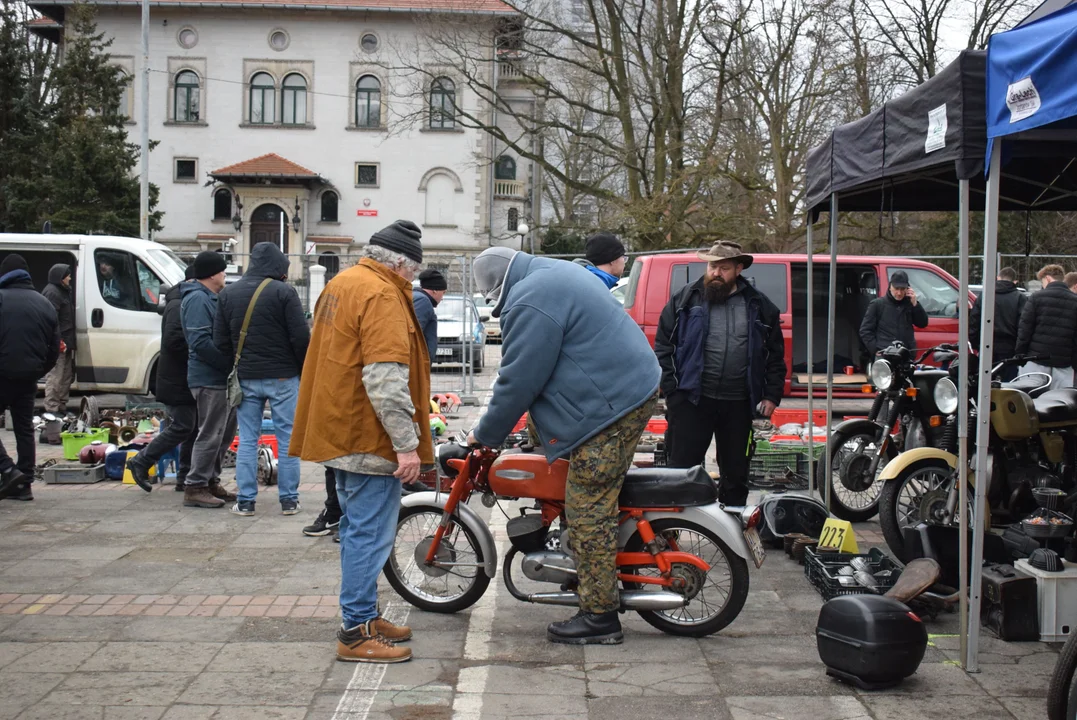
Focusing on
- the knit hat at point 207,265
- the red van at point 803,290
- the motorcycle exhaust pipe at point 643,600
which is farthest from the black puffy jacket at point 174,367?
the red van at point 803,290

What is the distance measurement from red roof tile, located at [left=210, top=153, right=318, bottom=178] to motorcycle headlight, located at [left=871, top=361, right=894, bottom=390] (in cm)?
4159

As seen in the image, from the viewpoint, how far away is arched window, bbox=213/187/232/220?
48.4 meters

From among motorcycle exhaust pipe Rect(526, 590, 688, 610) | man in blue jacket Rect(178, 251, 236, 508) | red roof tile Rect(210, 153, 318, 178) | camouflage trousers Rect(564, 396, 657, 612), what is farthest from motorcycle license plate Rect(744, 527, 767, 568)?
red roof tile Rect(210, 153, 318, 178)

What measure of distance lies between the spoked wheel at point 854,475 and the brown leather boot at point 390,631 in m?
3.67

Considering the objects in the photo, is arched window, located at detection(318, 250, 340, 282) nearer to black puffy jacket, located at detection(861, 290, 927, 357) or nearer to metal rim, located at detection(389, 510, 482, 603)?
black puffy jacket, located at detection(861, 290, 927, 357)

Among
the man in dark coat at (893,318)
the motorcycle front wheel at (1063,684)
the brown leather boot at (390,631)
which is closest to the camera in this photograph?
the motorcycle front wheel at (1063,684)

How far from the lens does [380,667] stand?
4914 mm

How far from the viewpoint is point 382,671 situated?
4.86 m

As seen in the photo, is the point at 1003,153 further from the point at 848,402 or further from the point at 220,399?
the point at 848,402

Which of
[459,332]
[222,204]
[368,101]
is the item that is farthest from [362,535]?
[222,204]

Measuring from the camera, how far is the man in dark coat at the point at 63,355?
500 inches

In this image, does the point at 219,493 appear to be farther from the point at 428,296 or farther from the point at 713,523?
the point at 713,523

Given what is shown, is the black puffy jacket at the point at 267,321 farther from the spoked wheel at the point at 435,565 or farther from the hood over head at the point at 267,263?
the spoked wheel at the point at 435,565

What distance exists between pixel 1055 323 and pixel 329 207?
4154 centimetres
